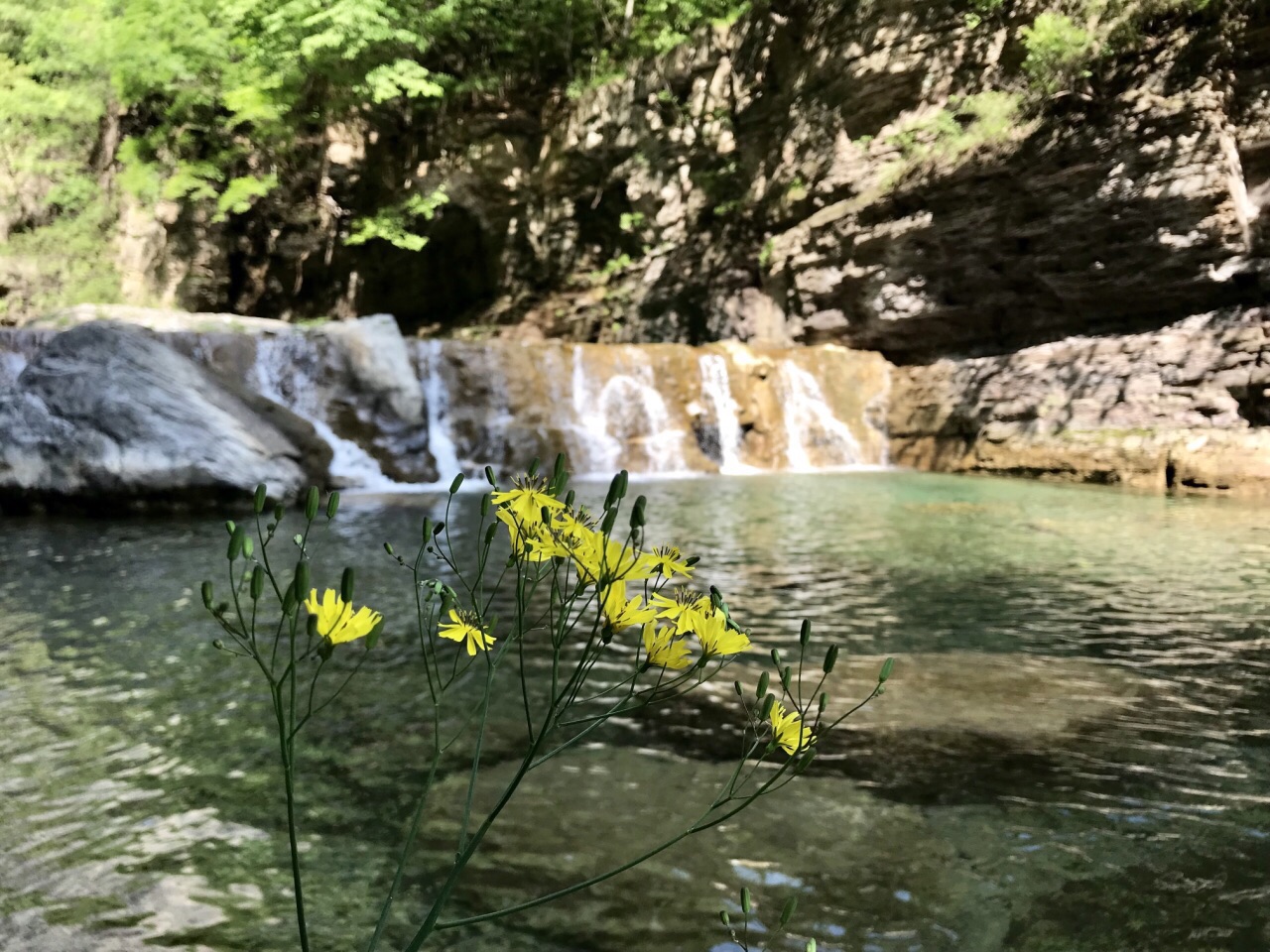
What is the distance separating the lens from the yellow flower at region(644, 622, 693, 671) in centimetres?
92

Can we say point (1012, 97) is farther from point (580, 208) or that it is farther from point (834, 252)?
point (580, 208)

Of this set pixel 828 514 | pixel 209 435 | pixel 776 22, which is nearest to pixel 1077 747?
pixel 828 514

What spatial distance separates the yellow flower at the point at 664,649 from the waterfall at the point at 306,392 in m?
10.6

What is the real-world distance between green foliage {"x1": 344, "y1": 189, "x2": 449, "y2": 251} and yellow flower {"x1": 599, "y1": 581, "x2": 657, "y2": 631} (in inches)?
A: 728

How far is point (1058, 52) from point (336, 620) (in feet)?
47.9

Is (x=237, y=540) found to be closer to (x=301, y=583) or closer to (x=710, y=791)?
→ (x=301, y=583)

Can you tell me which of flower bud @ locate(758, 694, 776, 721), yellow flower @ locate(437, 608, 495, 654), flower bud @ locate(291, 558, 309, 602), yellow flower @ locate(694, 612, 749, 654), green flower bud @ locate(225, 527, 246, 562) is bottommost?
flower bud @ locate(758, 694, 776, 721)

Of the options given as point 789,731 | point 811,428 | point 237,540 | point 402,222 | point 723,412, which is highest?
point 402,222

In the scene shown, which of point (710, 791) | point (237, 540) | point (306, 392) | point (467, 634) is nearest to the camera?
point (237, 540)

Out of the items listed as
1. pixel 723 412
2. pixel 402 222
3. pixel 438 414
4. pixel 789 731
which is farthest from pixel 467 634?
pixel 402 222

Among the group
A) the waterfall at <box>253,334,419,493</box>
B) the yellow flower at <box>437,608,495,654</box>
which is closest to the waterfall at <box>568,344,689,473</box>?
the waterfall at <box>253,334,419,493</box>

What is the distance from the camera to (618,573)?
2.94ft

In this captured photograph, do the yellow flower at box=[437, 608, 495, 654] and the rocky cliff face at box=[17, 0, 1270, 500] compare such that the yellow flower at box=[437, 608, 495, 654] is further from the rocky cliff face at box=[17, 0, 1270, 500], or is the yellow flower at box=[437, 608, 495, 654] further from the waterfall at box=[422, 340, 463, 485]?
the waterfall at box=[422, 340, 463, 485]

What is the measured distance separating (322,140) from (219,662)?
59.1 ft
